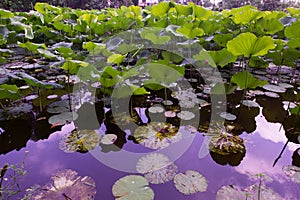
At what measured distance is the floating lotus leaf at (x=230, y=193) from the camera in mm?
1225

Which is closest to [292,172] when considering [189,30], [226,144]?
[226,144]

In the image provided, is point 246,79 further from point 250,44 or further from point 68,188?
point 68,188

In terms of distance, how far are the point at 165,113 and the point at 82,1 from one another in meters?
13.5

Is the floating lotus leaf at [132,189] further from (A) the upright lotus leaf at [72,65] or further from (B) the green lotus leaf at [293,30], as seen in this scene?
(B) the green lotus leaf at [293,30]

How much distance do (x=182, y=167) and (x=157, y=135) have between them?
14.8 inches

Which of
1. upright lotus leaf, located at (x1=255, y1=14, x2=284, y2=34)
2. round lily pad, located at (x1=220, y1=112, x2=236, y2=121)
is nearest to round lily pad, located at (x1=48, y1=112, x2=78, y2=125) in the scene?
round lily pad, located at (x1=220, y1=112, x2=236, y2=121)

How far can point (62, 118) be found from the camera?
2.01 metres

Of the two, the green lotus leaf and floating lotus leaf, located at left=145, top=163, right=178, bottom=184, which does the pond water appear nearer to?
floating lotus leaf, located at left=145, top=163, right=178, bottom=184

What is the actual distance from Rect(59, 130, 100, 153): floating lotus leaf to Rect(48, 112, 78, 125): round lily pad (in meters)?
0.19

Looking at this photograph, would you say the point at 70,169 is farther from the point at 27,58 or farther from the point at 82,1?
the point at 82,1

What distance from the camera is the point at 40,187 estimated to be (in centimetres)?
130

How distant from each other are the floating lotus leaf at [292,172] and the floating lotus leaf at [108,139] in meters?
1.19

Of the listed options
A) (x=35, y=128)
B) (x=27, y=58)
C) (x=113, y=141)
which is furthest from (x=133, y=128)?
(x=27, y=58)

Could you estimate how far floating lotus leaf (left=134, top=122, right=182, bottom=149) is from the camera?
1711 millimetres
